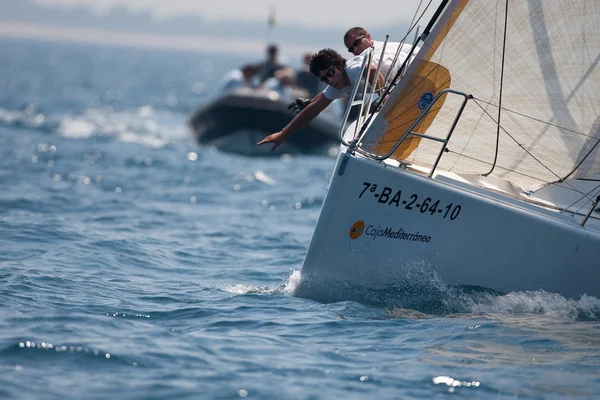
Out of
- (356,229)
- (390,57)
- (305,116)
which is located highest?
(390,57)

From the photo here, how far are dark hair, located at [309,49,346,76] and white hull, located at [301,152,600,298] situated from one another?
80 centimetres

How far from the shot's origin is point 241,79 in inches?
776

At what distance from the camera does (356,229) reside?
22.1 feet

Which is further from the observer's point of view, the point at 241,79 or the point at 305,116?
the point at 241,79

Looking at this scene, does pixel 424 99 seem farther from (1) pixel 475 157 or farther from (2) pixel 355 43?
(2) pixel 355 43

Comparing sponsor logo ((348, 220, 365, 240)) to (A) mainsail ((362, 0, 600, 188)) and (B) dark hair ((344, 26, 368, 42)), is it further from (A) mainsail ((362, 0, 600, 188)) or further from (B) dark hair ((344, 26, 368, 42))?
(B) dark hair ((344, 26, 368, 42))

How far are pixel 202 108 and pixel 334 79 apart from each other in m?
12.2

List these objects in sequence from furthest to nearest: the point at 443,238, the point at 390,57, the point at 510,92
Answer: the point at 390,57
the point at 510,92
the point at 443,238

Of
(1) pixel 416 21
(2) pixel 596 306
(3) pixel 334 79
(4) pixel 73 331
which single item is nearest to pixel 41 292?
(4) pixel 73 331

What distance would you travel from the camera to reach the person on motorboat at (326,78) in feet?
23.1

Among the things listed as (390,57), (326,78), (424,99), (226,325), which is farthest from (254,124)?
(226,325)

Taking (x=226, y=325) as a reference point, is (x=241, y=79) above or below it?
above

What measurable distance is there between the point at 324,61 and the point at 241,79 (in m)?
12.8

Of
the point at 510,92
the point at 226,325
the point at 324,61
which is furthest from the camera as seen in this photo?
the point at 324,61
